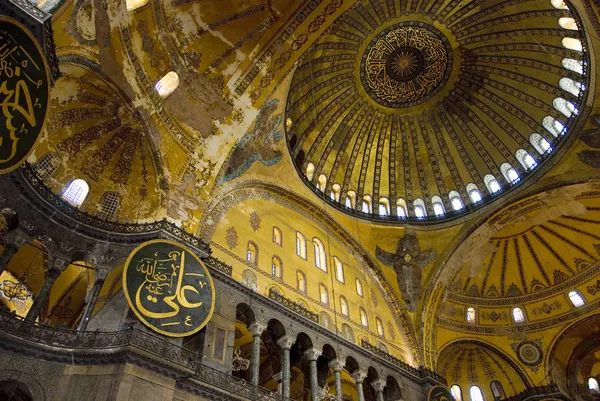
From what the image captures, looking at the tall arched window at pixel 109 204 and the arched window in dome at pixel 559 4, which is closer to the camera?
the tall arched window at pixel 109 204

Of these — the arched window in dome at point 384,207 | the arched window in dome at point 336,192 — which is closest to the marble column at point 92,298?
the arched window in dome at point 336,192

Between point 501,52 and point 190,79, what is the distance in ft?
37.5

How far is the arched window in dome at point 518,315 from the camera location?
1766 cm

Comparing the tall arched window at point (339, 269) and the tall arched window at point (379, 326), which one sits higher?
the tall arched window at point (339, 269)

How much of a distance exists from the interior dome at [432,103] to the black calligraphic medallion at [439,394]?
21.2 feet

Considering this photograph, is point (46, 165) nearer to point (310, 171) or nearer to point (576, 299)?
point (310, 171)

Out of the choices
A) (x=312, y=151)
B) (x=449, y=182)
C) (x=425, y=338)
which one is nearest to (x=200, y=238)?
(x=312, y=151)

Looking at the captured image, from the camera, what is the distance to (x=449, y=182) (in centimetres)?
1805

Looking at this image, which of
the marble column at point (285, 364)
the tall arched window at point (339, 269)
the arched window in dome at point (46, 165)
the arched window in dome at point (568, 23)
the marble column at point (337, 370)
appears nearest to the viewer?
the arched window in dome at point (46, 165)

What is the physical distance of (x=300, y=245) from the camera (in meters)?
14.3

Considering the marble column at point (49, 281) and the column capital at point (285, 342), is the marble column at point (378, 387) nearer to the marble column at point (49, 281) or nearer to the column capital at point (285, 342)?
the column capital at point (285, 342)

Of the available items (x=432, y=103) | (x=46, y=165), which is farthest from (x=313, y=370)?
(x=432, y=103)

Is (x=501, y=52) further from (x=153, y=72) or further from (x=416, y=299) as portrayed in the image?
(x=153, y=72)

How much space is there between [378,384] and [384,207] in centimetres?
731
